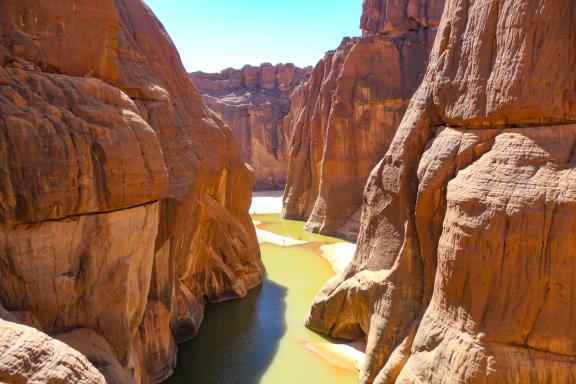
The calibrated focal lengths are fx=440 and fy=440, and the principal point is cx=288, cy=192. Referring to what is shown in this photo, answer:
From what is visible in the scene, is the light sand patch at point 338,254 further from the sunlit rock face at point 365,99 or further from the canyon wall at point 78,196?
the canyon wall at point 78,196

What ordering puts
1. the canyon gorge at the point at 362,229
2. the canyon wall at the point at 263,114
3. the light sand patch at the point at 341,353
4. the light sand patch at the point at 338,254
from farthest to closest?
the canyon wall at the point at 263,114 → the light sand patch at the point at 338,254 → the light sand patch at the point at 341,353 → the canyon gorge at the point at 362,229

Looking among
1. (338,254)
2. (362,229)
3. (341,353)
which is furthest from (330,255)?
(341,353)


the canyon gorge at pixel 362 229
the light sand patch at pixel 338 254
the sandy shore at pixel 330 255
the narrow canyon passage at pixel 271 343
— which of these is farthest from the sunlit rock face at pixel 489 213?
the light sand patch at pixel 338 254

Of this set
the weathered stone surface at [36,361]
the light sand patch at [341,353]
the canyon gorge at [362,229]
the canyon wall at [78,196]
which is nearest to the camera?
the weathered stone surface at [36,361]

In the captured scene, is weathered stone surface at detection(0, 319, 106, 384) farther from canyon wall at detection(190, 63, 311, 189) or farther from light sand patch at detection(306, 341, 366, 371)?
canyon wall at detection(190, 63, 311, 189)

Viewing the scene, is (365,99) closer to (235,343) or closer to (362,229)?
(362,229)

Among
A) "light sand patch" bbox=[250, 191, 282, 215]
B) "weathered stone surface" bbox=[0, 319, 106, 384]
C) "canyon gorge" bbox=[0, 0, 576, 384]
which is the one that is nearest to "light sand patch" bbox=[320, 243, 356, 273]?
"canyon gorge" bbox=[0, 0, 576, 384]

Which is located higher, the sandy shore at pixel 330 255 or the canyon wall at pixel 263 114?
the canyon wall at pixel 263 114

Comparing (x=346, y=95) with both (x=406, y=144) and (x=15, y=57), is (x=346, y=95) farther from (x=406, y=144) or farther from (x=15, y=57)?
(x=15, y=57)
